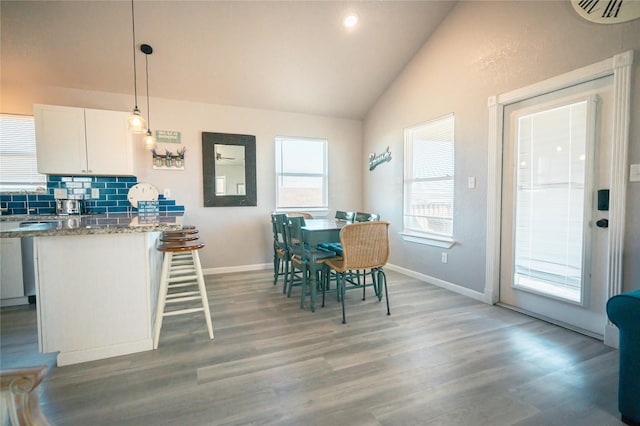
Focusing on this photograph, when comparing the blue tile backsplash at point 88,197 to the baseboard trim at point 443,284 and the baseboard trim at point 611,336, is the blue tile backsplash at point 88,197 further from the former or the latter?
the baseboard trim at point 611,336

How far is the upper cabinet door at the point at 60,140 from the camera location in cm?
324

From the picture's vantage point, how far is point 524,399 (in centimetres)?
160

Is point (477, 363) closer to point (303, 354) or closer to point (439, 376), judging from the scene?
point (439, 376)

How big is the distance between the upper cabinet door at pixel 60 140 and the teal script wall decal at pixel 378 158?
12.9 feet

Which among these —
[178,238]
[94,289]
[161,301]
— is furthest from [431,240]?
[94,289]

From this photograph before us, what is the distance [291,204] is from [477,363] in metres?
3.40

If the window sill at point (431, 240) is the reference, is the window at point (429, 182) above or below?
above

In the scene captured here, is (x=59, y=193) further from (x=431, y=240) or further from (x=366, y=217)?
(x=431, y=240)

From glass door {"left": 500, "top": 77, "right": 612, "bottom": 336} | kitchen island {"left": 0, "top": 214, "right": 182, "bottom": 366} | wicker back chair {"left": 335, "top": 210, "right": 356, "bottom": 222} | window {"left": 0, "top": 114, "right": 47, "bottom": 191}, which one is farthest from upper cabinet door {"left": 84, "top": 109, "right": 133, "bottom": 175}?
glass door {"left": 500, "top": 77, "right": 612, "bottom": 336}

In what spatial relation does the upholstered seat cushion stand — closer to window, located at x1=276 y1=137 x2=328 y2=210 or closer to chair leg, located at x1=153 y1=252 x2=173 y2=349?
chair leg, located at x1=153 y1=252 x2=173 y2=349

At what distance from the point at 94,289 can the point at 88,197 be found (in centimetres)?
229

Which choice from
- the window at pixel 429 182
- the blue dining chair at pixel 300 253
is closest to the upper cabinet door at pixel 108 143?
the blue dining chair at pixel 300 253

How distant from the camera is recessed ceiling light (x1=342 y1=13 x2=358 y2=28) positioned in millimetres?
3227

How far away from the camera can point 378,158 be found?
474cm
